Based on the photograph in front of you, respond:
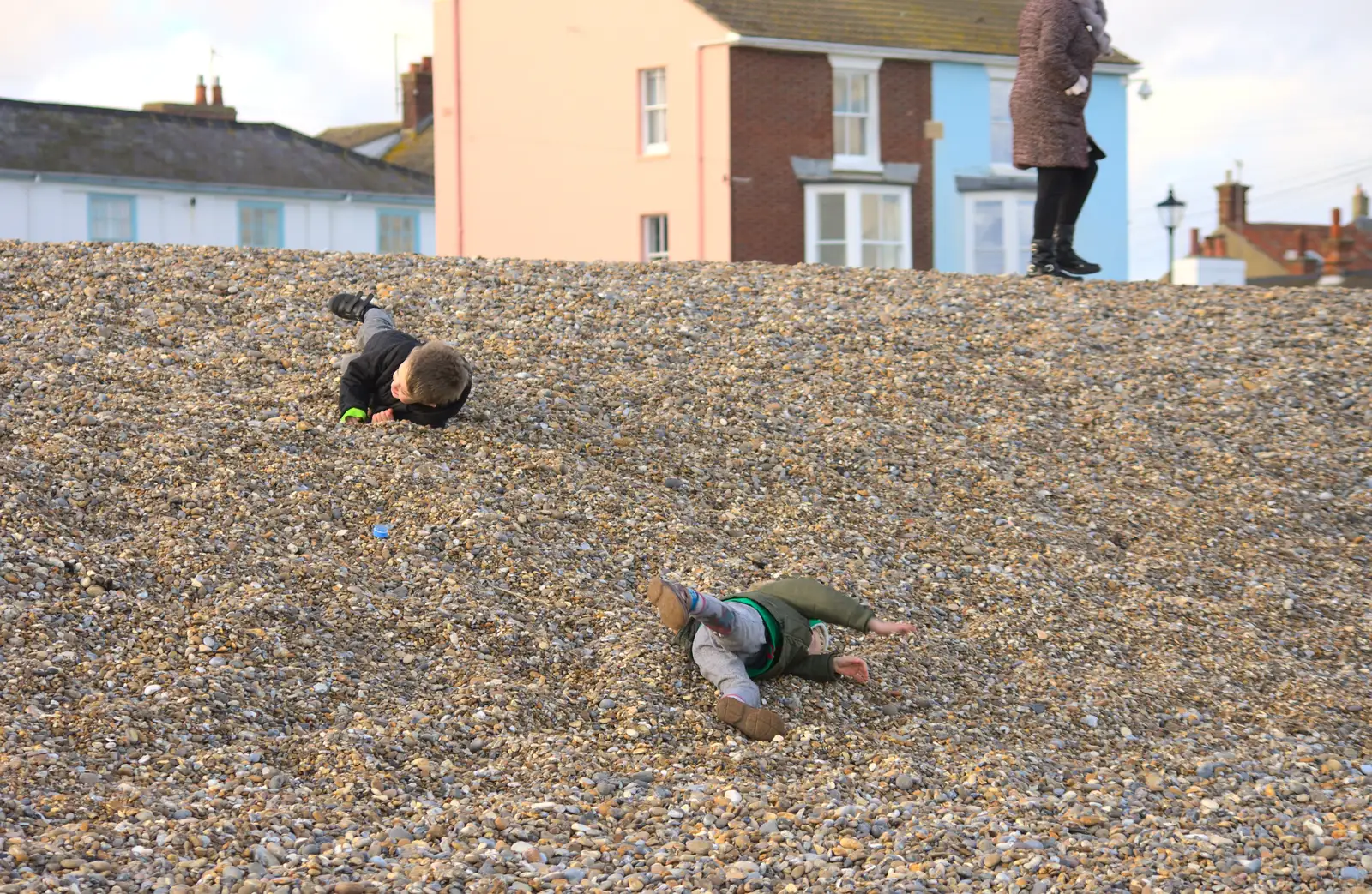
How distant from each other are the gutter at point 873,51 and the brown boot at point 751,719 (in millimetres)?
19466

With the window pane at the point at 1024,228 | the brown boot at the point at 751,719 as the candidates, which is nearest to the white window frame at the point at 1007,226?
the window pane at the point at 1024,228

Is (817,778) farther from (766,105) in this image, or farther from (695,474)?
(766,105)

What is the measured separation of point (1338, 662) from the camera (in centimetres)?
657

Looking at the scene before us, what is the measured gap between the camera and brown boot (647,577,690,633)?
17.0 feet

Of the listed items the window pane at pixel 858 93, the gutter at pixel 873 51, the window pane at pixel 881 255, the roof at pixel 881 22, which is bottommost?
the window pane at pixel 881 255

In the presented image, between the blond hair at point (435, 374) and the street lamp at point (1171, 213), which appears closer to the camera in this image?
the blond hair at point (435, 374)

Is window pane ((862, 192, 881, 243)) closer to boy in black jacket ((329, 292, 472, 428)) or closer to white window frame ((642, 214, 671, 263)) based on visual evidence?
white window frame ((642, 214, 671, 263))

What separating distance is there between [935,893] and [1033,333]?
6.48 m

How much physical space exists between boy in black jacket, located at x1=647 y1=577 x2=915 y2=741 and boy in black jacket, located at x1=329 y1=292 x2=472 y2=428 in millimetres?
2130

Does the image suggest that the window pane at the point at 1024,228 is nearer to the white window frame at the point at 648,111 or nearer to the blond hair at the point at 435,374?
the white window frame at the point at 648,111

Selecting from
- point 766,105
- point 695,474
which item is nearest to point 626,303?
point 695,474

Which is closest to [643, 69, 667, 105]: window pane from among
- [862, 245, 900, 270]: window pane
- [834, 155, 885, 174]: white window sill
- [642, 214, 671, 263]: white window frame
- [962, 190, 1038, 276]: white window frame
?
[642, 214, 671, 263]: white window frame

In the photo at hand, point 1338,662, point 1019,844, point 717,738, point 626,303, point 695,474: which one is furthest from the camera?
point 626,303

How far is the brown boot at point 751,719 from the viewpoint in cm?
524
